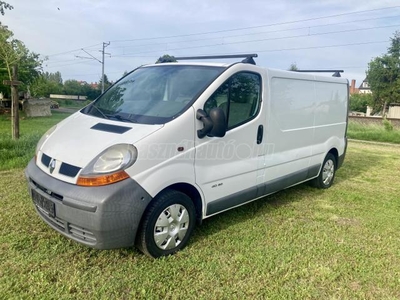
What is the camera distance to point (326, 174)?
18.9 feet

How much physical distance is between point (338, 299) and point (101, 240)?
6.72 feet

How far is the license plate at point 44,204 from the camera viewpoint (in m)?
2.77

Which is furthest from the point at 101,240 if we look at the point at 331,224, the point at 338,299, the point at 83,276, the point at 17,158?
the point at 17,158

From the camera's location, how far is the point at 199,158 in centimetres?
317

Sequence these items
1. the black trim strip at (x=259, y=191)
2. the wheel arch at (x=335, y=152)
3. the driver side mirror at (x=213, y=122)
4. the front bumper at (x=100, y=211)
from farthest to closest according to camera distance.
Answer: the wheel arch at (x=335, y=152), the black trim strip at (x=259, y=191), the driver side mirror at (x=213, y=122), the front bumper at (x=100, y=211)

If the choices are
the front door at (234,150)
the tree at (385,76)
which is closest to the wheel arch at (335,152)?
the front door at (234,150)

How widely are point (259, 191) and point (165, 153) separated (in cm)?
168

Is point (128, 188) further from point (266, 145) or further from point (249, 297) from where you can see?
point (266, 145)

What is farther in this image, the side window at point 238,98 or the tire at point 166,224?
the side window at point 238,98

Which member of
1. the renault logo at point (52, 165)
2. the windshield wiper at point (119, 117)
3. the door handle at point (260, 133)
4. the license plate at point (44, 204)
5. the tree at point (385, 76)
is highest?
the tree at point (385, 76)

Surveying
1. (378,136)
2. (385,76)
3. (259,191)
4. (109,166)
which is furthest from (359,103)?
(109,166)

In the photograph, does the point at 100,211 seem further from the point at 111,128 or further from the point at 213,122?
the point at 213,122

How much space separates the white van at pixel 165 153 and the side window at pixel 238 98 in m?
0.01

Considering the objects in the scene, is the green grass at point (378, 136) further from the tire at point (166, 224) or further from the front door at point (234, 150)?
the tire at point (166, 224)
